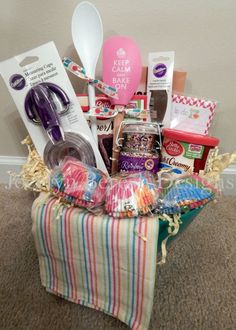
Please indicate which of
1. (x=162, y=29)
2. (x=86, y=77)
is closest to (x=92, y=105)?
(x=86, y=77)

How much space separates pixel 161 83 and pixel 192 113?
0.10 metres

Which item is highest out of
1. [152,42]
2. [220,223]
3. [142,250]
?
[152,42]

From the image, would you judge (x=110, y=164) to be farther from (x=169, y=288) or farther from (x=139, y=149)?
(x=169, y=288)

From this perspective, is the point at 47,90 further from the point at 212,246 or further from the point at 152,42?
the point at 212,246

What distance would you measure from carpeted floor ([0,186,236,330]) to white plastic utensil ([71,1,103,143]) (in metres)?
0.41

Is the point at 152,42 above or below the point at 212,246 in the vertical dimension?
above

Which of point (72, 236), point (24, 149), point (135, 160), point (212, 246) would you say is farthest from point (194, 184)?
point (24, 149)

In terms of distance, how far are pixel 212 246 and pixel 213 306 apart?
0.18m

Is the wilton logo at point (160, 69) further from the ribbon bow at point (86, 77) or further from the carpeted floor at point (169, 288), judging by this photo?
the carpeted floor at point (169, 288)

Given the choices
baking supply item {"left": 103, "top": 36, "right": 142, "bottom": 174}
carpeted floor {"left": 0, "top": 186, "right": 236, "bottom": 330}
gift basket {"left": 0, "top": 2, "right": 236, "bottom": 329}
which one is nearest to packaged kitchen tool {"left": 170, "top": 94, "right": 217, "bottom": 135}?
gift basket {"left": 0, "top": 2, "right": 236, "bottom": 329}

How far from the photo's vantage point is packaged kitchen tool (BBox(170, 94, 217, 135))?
647mm

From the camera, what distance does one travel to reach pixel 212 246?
2.58 ft

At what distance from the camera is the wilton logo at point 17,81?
0.64 meters

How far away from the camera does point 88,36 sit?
2.13ft
